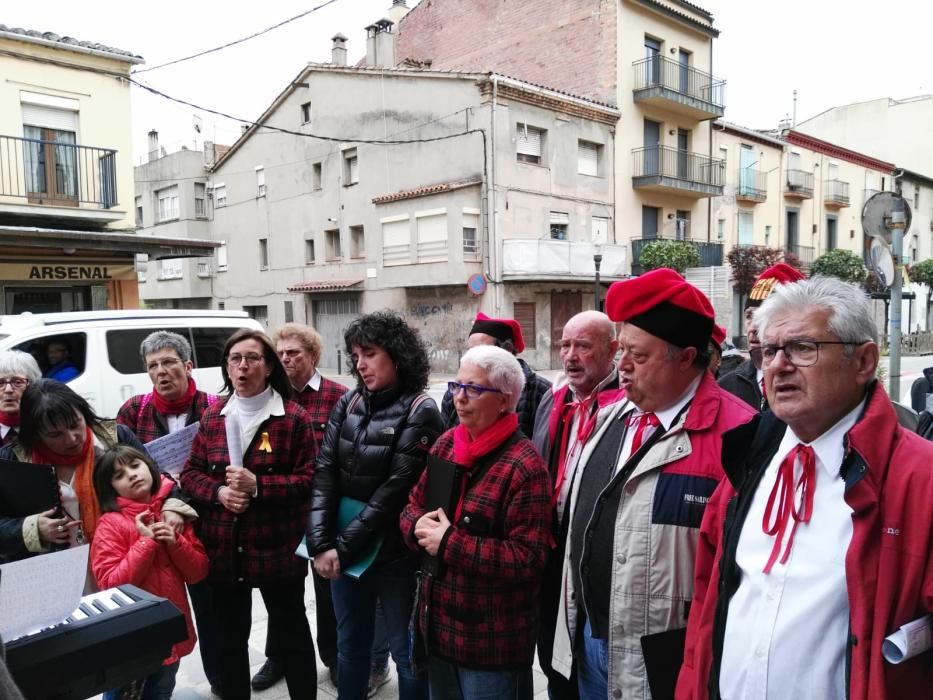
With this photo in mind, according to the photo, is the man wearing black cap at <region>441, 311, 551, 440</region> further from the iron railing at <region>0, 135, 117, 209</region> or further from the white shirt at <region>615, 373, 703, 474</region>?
the iron railing at <region>0, 135, 117, 209</region>

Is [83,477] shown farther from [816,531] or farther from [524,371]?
[816,531]

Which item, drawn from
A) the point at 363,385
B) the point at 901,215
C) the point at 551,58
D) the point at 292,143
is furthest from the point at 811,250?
the point at 363,385

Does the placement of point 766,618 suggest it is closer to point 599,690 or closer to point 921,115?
point 599,690

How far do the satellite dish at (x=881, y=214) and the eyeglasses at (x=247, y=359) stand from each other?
20.2 feet

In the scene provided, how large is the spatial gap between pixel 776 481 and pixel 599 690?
1.02 metres

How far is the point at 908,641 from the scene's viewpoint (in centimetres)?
129

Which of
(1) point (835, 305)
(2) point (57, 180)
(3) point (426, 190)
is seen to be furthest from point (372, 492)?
(3) point (426, 190)

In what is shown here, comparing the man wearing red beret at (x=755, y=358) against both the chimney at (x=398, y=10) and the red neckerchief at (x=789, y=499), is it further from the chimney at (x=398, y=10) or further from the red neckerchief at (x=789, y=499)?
the chimney at (x=398, y=10)

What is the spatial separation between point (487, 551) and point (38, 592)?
1244 mm

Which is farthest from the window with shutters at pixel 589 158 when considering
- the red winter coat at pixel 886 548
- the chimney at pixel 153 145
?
the chimney at pixel 153 145

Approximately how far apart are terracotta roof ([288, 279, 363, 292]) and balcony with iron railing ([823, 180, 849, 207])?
75.7ft

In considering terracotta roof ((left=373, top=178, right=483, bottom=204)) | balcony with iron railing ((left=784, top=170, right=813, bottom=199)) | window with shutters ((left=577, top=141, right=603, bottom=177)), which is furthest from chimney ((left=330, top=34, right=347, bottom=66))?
balcony with iron railing ((left=784, top=170, right=813, bottom=199))

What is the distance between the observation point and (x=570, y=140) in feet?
69.4

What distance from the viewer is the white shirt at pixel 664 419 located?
6.73 ft
